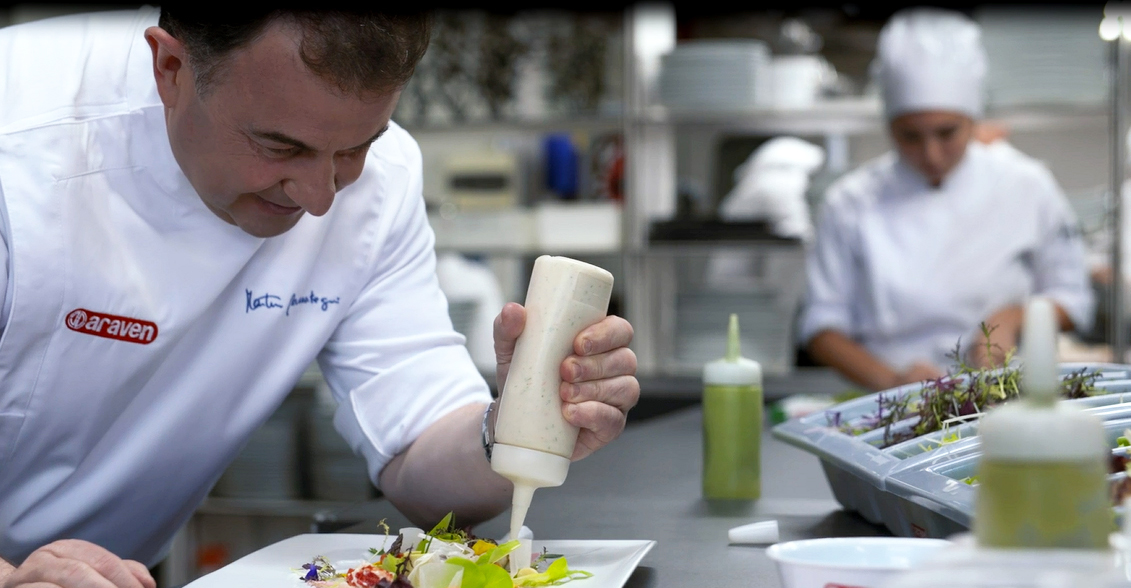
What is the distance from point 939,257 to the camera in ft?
9.50

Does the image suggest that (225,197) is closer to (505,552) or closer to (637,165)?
(505,552)

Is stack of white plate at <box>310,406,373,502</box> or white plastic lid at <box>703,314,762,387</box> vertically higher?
white plastic lid at <box>703,314,762,387</box>

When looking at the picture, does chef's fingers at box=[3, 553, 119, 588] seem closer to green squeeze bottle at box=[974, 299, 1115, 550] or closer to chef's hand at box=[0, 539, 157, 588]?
chef's hand at box=[0, 539, 157, 588]

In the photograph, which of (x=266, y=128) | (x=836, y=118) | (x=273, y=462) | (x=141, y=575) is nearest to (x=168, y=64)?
(x=266, y=128)

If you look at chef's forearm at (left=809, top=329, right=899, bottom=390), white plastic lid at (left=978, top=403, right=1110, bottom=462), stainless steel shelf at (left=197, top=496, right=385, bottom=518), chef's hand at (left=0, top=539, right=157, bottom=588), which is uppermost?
white plastic lid at (left=978, top=403, right=1110, bottom=462)

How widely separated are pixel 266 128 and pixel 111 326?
1.08 feet

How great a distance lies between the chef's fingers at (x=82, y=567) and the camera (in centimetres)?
83

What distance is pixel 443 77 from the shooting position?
373 cm

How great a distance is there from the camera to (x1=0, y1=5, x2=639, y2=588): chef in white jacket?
1.05m

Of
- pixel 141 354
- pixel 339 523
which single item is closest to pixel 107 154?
pixel 141 354

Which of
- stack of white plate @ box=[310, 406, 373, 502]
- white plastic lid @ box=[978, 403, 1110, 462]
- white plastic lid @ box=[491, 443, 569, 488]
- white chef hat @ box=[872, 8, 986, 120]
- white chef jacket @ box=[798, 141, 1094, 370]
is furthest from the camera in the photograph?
stack of white plate @ box=[310, 406, 373, 502]

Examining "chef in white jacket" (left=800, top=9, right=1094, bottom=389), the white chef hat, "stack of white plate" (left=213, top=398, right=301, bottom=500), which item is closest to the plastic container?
"chef in white jacket" (left=800, top=9, right=1094, bottom=389)

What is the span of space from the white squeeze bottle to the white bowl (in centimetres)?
30

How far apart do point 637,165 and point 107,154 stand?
2.51m
